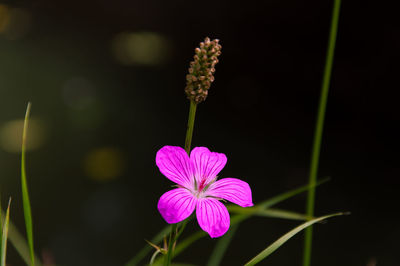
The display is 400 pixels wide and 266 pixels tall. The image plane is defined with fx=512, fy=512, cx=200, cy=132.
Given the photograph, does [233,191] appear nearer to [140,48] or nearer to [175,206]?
[175,206]

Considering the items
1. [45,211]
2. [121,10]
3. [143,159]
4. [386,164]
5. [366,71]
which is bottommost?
[45,211]

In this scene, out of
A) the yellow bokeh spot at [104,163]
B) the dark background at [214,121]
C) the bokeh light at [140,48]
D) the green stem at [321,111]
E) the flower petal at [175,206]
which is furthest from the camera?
the bokeh light at [140,48]

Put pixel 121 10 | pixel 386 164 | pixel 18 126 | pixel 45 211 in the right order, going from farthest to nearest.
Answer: pixel 121 10, pixel 18 126, pixel 386 164, pixel 45 211

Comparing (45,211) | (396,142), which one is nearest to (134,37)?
(45,211)

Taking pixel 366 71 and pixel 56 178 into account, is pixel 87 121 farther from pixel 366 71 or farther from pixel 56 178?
pixel 366 71


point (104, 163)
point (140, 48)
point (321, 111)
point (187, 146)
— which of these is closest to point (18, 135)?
point (104, 163)

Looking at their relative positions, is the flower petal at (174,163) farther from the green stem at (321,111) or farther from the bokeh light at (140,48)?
the bokeh light at (140,48)

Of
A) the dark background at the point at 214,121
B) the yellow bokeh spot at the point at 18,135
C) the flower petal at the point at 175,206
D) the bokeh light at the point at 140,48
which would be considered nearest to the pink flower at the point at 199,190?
the flower petal at the point at 175,206
